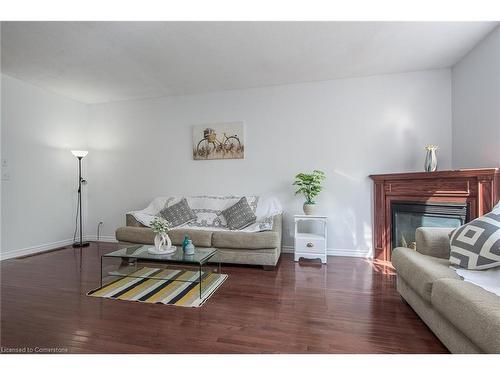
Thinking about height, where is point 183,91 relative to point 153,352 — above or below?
above

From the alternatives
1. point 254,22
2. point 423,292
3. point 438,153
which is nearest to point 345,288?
point 423,292

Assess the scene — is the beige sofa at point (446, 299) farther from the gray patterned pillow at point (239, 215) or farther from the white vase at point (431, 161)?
the gray patterned pillow at point (239, 215)

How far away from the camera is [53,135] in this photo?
398 cm

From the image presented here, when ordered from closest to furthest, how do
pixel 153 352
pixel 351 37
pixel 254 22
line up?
pixel 153 352, pixel 254 22, pixel 351 37

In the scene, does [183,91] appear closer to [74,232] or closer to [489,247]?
[74,232]

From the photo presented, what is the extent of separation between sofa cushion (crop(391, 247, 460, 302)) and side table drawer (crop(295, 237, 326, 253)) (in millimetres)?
1193

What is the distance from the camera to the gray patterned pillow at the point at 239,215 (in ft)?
11.0

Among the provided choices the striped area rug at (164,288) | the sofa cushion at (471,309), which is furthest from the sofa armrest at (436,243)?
the striped area rug at (164,288)

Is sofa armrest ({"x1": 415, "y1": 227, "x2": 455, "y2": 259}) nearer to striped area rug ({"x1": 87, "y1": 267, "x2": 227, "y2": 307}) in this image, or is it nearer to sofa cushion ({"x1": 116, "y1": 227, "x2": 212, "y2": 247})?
striped area rug ({"x1": 87, "y1": 267, "x2": 227, "y2": 307})

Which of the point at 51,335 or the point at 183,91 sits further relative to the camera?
the point at 183,91

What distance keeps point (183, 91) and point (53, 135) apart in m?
2.26

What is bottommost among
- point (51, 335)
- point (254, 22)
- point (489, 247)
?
point (51, 335)

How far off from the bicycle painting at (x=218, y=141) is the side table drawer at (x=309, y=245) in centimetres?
161

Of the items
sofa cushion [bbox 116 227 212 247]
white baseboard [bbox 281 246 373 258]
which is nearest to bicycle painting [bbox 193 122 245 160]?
sofa cushion [bbox 116 227 212 247]
